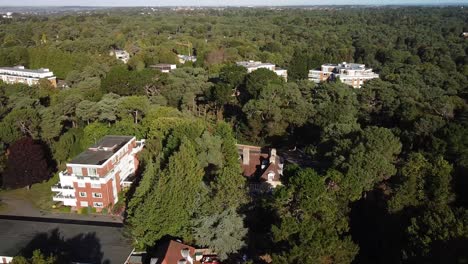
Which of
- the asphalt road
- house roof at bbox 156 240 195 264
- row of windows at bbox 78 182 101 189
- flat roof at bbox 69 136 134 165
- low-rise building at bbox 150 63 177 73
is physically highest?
low-rise building at bbox 150 63 177 73

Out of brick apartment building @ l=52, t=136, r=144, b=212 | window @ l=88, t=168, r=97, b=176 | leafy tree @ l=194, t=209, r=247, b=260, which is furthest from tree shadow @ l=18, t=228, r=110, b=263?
leafy tree @ l=194, t=209, r=247, b=260

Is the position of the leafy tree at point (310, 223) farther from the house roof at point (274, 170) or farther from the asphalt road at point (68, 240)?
the asphalt road at point (68, 240)

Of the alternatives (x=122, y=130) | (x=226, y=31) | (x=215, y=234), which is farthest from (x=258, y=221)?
(x=226, y=31)

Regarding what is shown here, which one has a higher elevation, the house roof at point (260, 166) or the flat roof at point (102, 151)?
the flat roof at point (102, 151)

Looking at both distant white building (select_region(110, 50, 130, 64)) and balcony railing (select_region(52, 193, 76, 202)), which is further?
distant white building (select_region(110, 50, 130, 64))

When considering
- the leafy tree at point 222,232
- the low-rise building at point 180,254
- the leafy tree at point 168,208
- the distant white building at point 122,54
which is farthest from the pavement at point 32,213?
the distant white building at point 122,54

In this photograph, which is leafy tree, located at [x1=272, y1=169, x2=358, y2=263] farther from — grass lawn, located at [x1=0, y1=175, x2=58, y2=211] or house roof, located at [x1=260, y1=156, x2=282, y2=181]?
grass lawn, located at [x1=0, y1=175, x2=58, y2=211]

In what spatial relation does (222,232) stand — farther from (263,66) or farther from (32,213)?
(263,66)
